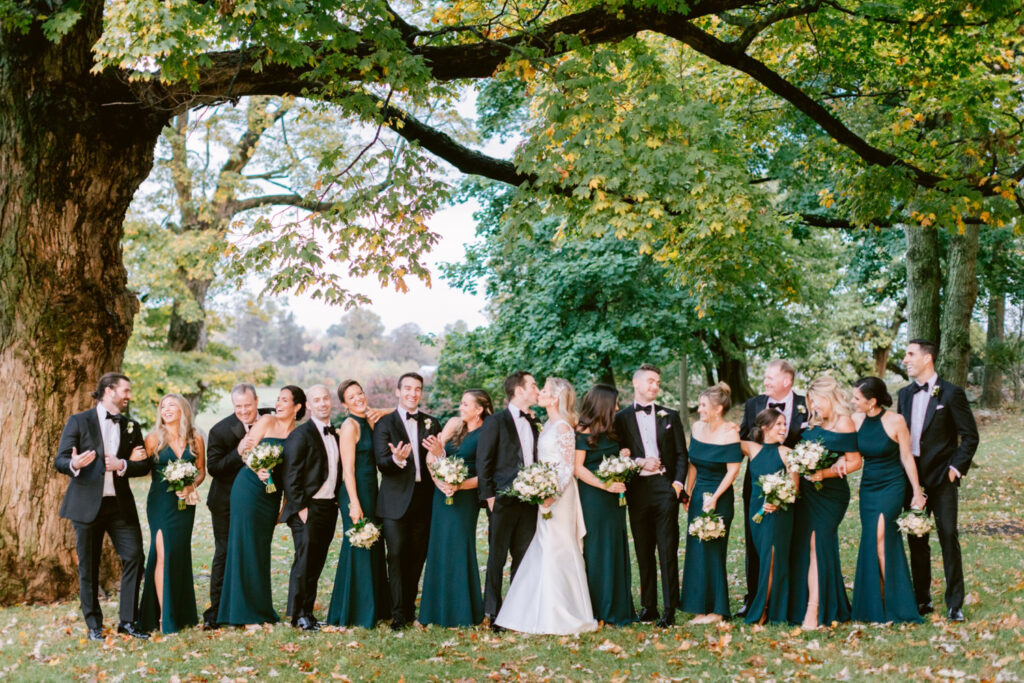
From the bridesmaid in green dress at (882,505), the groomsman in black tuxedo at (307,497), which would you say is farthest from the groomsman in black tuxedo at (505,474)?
the bridesmaid in green dress at (882,505)

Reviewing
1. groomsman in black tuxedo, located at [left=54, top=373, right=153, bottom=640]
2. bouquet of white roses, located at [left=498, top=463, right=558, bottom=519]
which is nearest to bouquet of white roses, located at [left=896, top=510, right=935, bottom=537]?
bouquet of white roses, located at [left=498, top=463, right=558, bottom=519]

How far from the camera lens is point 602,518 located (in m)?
7.97

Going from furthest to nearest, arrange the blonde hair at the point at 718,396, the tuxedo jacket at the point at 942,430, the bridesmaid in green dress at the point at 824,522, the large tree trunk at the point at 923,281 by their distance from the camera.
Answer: the large tree trunk at the point at 923,281 → the blonde hair at the point at 718,396 → the tuxedo jacket at the point at 942,430 → the bridesmaid in green dress at the point at 824,522

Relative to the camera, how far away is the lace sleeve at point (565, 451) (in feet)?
25.5

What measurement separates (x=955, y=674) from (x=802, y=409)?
8.95 ft

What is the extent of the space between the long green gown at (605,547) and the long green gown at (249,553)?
2.87 meters

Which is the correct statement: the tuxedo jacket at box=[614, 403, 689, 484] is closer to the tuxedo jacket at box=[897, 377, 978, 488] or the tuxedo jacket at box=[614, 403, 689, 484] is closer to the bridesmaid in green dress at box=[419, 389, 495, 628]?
the bridesmaid in green dress at box=[419, 389, 495, 628]

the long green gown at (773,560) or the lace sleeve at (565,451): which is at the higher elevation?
the lace sleeve at (565,451)

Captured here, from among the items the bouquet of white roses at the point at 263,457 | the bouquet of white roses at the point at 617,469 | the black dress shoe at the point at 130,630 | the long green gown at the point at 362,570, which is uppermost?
the bouquet of white roses at the point at 263,457

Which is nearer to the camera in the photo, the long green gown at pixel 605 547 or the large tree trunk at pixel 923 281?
the long green gown at pixel 605 547

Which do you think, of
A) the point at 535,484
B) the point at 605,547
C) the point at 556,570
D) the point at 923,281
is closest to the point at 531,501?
the point at 535,484

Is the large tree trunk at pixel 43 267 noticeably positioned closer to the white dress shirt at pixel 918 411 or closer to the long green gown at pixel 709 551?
the long green gown at pixel 709 551

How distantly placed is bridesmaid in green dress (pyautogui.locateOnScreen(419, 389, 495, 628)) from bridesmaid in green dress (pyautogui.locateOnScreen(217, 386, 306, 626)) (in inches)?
55.7

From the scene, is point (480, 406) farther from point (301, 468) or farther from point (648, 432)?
point (301, 468)
